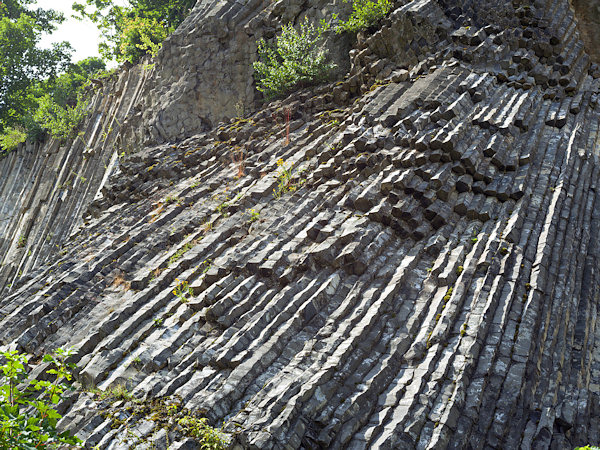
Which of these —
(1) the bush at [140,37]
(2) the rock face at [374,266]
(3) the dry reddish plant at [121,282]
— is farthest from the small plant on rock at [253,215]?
(1) the bush at [140,37]

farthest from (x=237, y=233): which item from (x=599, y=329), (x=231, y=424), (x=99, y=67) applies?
(x=99, y=67)

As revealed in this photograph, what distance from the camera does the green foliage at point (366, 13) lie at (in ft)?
47.5

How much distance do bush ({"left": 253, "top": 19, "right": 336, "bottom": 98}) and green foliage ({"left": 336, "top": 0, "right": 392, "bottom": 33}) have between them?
942 mm

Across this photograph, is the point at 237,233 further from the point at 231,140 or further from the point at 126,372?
the point at 231,140

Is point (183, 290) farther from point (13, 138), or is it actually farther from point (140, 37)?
point (13, 138)

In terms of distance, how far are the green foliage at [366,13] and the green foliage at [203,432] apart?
1227 centimetres

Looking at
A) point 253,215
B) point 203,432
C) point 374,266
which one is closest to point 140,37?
point 253,215

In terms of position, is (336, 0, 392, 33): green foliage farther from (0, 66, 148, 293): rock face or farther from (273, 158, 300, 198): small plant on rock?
(0, 66, 148, 293): rock face

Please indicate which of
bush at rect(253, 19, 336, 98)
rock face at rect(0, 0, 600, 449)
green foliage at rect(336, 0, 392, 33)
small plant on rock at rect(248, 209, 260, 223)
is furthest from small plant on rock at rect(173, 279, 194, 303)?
green foliage at rect(336, 0, 392, 33)

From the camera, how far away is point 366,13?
47.8ft

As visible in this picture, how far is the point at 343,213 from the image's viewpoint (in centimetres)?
984

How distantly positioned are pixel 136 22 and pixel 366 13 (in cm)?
1174

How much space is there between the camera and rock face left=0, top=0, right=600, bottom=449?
6719 millimetres

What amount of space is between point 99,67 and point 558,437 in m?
33.2
